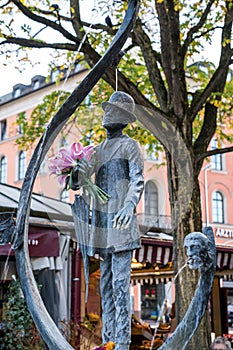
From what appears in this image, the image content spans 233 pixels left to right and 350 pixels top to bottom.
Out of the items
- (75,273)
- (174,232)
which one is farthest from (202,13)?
(75,273)

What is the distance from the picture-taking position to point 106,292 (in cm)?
313

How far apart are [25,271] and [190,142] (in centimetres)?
530

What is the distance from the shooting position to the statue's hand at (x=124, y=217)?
2871mm

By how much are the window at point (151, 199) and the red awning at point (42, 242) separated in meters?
2.51

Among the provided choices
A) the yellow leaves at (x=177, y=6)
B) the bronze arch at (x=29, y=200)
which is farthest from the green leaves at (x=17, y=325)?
the yellow leaves at (x=177, y=6)

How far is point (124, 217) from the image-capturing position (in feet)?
9.44

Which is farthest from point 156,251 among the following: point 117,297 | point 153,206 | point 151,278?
point 117,297

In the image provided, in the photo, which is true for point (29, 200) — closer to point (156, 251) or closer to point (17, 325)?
point (17, 325)

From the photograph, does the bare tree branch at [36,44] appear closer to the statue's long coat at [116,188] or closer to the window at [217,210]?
the statue's long coat at [116,188]

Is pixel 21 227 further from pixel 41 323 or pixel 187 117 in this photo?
pixel 187 117

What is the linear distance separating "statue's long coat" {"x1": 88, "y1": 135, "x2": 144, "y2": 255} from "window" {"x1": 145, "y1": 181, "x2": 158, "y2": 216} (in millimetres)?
2121

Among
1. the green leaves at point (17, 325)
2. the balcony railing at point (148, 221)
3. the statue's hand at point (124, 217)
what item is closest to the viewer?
the statue's hand at point (124, 217)

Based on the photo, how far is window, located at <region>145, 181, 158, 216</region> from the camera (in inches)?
215

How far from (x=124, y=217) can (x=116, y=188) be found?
30 centimetres
